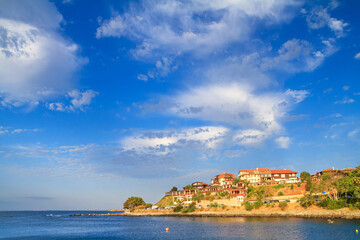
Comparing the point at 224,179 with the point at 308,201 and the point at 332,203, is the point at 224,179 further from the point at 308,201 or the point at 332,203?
the point at 332,203

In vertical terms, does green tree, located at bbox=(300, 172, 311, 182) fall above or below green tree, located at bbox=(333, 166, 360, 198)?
above

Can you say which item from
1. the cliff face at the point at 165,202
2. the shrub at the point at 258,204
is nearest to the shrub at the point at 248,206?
the shrub at the point at 258,204

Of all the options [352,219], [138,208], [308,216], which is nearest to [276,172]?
[308,216]

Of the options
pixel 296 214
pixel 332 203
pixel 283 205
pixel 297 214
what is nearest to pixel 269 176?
pixel 283 205

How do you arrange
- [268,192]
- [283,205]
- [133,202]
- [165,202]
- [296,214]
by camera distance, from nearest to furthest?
[296,214], [283,205], [268,192], [165,202], [133,202]

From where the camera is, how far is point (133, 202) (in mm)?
149875

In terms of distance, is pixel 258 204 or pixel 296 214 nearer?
pixel 296 214

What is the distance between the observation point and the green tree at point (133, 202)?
5856 inches

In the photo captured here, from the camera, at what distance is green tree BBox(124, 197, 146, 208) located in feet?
488

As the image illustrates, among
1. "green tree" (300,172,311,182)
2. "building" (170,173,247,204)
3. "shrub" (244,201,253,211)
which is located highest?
"green tree" (300,172,311,182)

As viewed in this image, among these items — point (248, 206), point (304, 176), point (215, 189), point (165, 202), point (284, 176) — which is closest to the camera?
point (248, 206)

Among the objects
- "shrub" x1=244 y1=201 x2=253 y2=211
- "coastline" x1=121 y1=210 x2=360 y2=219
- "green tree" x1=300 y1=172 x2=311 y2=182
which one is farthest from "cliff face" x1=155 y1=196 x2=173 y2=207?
"green tree" x1=300 y1=172 x2=311 y2=182

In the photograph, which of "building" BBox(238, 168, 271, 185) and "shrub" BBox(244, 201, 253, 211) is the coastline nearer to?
"shrub" BBox(244, 201, 253, 211)

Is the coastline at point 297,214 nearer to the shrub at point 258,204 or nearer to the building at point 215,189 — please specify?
the shrub at point 258,204
